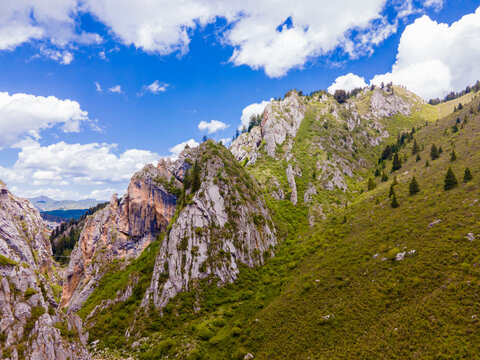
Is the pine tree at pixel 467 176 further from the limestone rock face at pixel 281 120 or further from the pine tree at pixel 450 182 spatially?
the limestone rock face at pixel 281 120

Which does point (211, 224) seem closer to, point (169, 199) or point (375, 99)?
point (169, 199)

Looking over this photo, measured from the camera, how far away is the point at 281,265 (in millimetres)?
47000

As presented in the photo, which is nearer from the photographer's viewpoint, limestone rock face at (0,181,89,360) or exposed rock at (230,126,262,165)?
limestone rock face at (0,181,89,360)

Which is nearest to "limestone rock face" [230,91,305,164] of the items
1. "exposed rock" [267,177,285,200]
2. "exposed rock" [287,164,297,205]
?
"exposed rock" [287,164,297,205]

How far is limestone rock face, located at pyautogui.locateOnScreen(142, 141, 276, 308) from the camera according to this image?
41.1 m

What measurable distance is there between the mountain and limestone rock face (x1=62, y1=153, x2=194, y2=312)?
35 cm

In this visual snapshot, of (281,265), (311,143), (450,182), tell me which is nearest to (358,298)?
(281,265)

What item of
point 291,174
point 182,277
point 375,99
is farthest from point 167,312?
point 375,99

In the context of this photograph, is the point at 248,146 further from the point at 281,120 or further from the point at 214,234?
the point at 214,234

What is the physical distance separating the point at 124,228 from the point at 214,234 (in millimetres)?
34041

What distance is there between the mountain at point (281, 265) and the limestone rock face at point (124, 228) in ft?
1.15

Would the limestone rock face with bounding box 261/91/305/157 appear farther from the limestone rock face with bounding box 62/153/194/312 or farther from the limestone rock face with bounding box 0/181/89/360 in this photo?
the limestone rock face with bounding box 0/181/89/360

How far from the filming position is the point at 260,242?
51875mm

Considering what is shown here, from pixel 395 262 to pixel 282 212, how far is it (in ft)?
133
